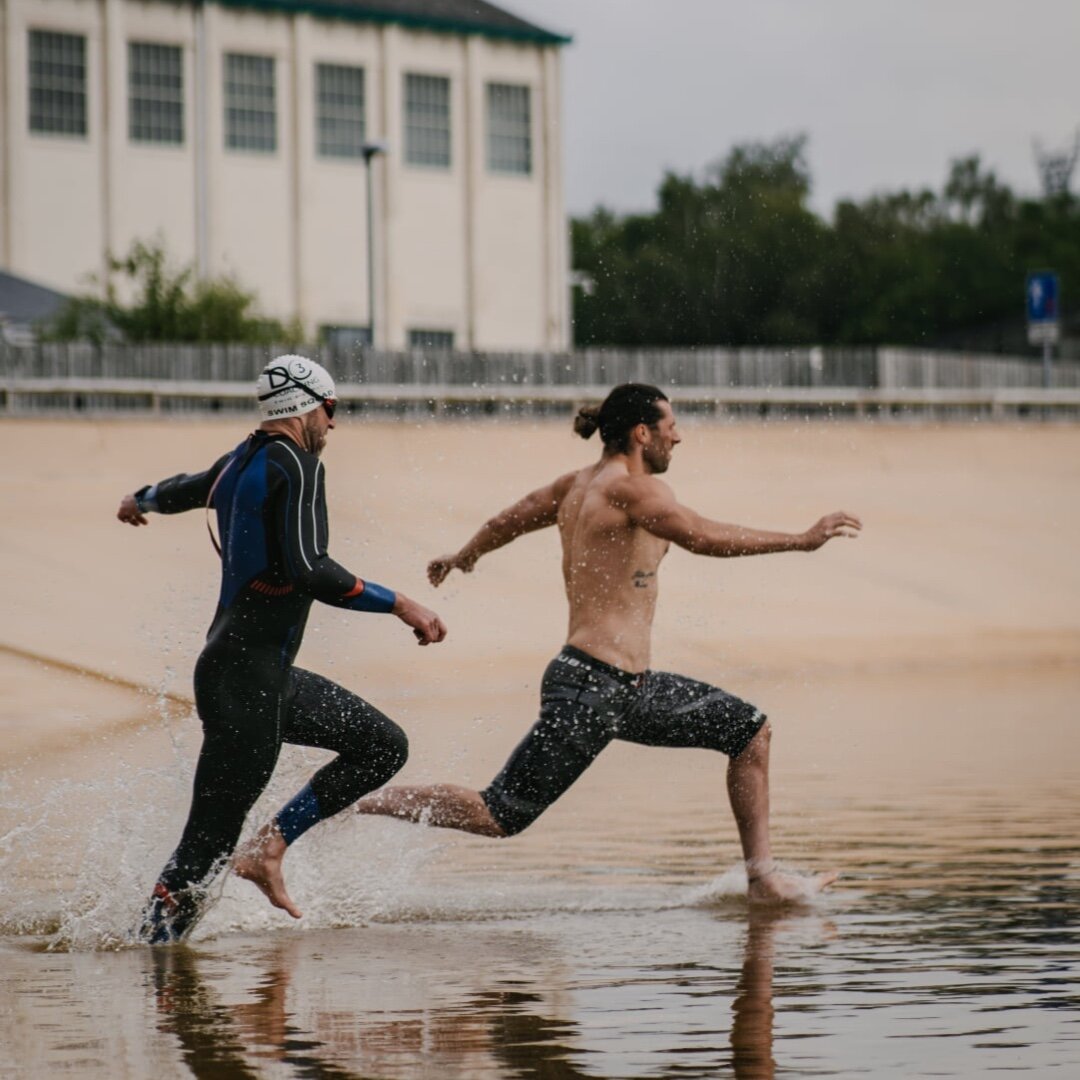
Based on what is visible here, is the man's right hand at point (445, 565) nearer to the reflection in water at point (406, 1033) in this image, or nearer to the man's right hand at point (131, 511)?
the man's right hand at point (131, 511)

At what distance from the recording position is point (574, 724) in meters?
7.61

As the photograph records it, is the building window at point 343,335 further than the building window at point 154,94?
Yes

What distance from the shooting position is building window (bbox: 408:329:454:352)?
45.3 m

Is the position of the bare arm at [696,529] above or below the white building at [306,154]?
below

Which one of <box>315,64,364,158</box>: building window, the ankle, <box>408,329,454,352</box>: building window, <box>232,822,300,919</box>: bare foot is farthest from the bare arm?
<box>315,64,364,158</box>: building window

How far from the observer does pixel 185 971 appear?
22.3 feet

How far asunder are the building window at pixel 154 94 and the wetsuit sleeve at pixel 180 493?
3595 cm

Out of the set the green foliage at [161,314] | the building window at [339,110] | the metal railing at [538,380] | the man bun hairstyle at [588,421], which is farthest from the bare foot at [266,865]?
the building window at [339,110]

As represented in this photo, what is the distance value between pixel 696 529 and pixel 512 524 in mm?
915

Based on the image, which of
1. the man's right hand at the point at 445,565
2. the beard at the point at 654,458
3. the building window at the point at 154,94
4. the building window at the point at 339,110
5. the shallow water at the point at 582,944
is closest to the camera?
the shallow water at the point at 582,944

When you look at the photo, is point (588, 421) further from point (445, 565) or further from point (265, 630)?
point (265, 630)

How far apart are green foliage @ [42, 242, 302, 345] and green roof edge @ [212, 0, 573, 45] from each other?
30.2ft

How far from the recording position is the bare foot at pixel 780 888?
7984mm

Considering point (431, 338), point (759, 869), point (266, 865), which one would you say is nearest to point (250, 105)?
point (431, 338)
